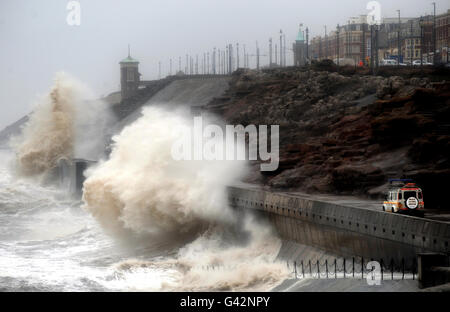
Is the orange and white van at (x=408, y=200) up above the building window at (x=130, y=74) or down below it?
below

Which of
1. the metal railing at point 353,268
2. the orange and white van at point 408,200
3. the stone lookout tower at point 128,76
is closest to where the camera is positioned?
Answer: the metal railing at point 353,268

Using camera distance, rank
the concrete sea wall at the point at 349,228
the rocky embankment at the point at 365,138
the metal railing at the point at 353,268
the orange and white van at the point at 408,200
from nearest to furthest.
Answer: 1. the concrete sea wall at the point at 349,228
2. the metal railing at the point at 353,268
3. the orange and white van at the point at 408,200
4. the rocky embankment at the point at 365,138

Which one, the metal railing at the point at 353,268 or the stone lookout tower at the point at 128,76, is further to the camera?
the stone lookout tower at the point at 128,76

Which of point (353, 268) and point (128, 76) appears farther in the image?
point (128, 76)

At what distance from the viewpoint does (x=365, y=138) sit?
31188 mm

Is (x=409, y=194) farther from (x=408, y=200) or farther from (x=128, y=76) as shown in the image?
(x=128, y=76)

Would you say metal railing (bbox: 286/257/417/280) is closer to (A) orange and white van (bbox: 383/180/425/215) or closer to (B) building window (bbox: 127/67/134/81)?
(A) orange and white van (bbox: 383/180/425/215)

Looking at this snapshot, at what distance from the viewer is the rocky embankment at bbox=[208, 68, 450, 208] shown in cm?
2492

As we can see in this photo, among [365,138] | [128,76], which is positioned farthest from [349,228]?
[128,76]

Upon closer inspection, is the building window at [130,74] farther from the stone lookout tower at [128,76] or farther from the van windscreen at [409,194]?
the van windscreen at [409,194]

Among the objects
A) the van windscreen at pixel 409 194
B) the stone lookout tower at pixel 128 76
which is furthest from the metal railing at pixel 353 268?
the stone lookout tower at pixel 128 76

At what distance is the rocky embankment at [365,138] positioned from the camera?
24.9m

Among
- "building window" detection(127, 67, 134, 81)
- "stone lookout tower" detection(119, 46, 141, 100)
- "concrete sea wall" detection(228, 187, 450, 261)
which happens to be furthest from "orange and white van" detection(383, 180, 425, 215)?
"building window" detection(127, 67, 134, 81)

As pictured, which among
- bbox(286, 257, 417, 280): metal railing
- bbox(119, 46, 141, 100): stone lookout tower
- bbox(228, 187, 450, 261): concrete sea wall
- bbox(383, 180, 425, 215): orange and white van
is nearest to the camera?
bbox(228, 187, 450, 261): concrete sea wall
